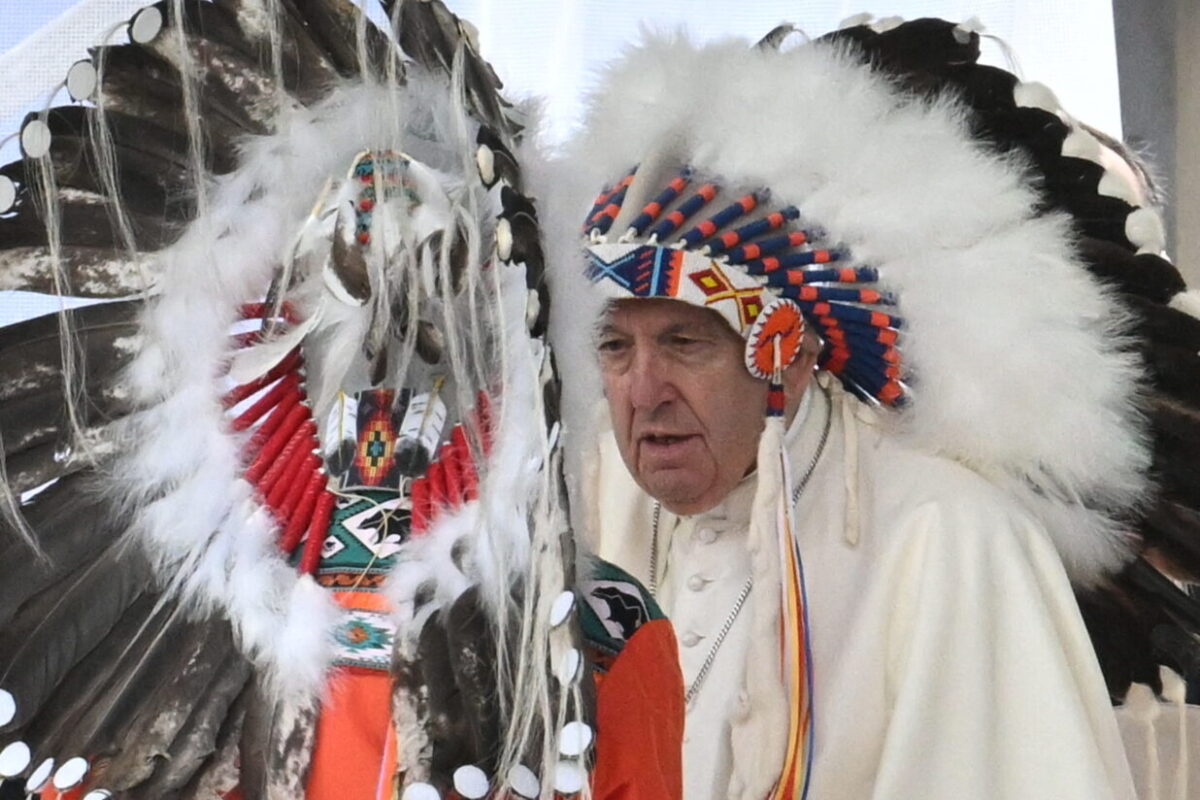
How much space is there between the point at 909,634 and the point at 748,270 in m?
0.52

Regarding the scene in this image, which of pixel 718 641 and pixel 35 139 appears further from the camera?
pixel 718 641

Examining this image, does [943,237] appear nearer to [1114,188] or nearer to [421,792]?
[1114,188]

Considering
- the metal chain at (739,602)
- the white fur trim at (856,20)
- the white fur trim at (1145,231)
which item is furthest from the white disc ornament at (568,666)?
the white fur trim at (856,20)

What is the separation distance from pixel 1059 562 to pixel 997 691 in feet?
0.69

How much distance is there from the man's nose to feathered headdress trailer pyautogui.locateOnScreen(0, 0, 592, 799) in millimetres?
788

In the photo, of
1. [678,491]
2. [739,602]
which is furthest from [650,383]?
[739,602]

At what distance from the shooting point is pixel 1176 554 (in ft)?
6.32

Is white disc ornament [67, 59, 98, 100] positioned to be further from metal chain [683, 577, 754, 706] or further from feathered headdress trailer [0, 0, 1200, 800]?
metal chain [683, 577, 754, 706]

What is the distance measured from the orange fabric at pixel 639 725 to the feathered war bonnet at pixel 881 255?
0.63m

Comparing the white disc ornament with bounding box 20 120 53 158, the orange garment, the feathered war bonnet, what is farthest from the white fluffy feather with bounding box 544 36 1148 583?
the orange garment

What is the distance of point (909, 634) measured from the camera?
1786 millimetres

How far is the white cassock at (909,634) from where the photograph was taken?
1671 millimetres

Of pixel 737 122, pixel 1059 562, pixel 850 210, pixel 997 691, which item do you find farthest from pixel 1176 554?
pixel 737 122

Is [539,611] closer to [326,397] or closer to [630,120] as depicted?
[326,397]
